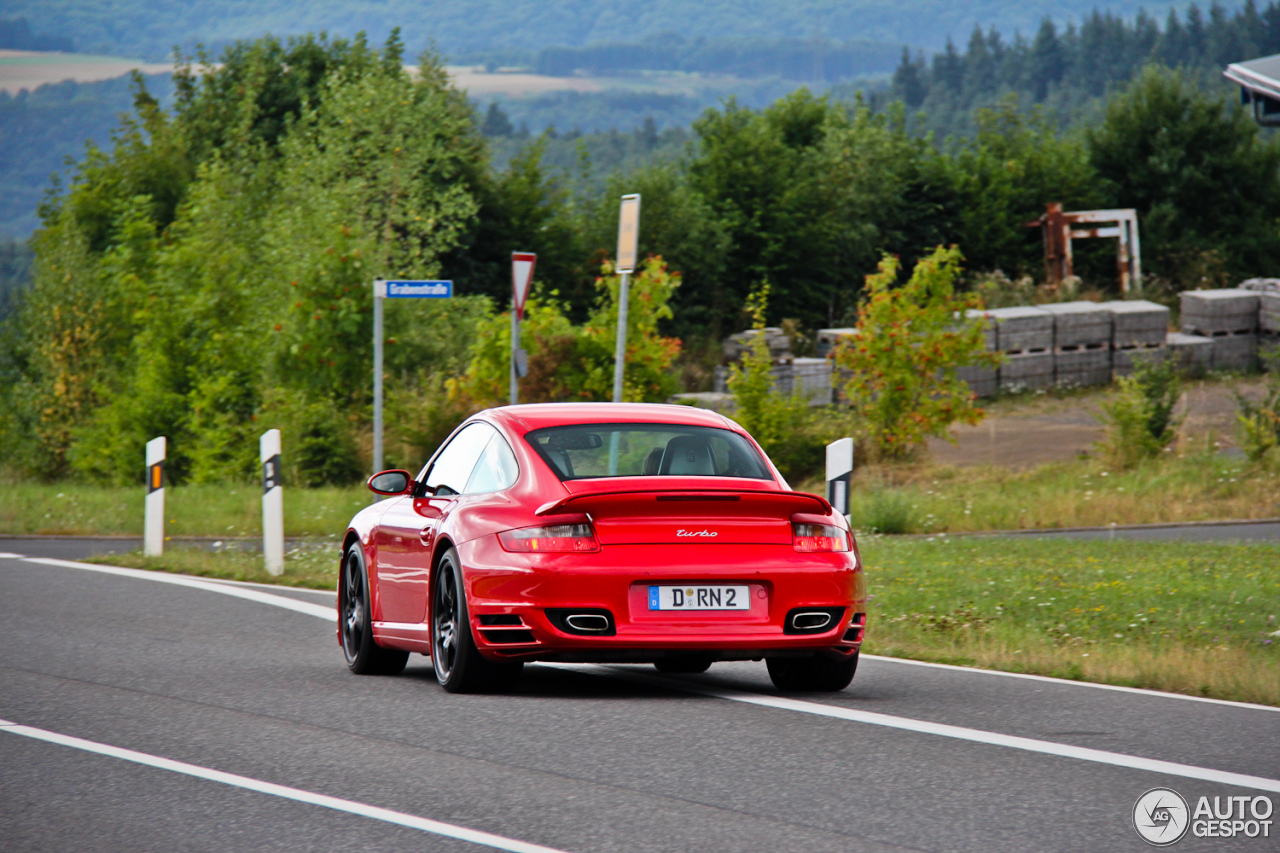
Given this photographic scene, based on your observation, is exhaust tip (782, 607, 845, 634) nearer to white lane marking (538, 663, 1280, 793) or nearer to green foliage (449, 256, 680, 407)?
white lane marking (538, 663, 1280, 793)

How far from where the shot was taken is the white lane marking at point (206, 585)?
1355 cm

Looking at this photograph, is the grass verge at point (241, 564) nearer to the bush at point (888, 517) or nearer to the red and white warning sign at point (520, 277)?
the red and white warning sign at point (520, 277)

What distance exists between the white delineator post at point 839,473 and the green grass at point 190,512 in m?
10.2

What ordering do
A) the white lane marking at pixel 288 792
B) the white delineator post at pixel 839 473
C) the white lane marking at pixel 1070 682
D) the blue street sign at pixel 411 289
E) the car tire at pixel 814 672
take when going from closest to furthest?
1. the white lane marking at pixel 288 792
2. the white lane marking at pixel 1070 682
3. the car tire at pixel 814 672
4. the white delineator post at pixel 839 473
5. the blue street sign at pixel 411 289

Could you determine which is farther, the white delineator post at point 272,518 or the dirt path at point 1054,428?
the dirt path at point 1054,428

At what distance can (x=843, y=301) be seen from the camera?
2060 inches

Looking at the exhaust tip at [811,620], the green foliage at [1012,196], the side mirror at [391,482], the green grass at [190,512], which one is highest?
the green foliage at [1012,196]

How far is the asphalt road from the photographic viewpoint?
5.41 m

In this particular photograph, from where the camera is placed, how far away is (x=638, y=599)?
7.83 meters

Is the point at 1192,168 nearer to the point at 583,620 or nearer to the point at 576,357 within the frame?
the point at 576,357

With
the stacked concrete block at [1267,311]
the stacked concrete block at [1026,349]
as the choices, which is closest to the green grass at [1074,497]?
the stacked concrete block at [1026,349]

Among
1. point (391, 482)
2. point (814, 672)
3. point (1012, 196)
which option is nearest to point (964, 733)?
point (814, 672)

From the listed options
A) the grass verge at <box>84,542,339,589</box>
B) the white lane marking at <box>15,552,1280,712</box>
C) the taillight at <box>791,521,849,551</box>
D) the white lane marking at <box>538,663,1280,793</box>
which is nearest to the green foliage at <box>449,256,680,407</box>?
the grass verge at <box>84,542,339,589</box>

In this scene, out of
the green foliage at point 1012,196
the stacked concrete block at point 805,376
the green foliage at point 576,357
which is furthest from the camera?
the green foliage at point 1012,196
